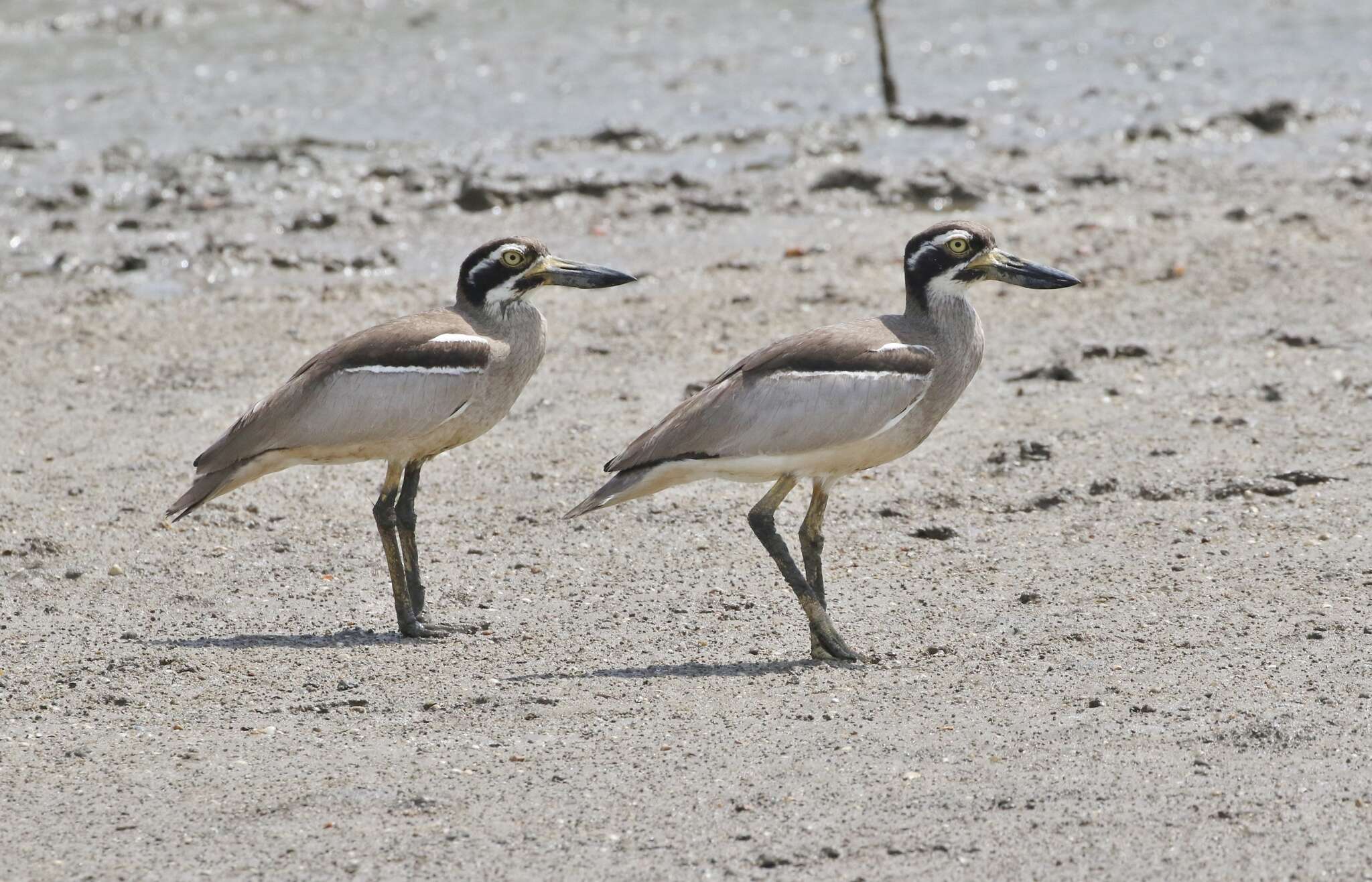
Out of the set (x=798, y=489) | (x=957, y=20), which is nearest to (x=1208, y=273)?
(x=798, y=489)

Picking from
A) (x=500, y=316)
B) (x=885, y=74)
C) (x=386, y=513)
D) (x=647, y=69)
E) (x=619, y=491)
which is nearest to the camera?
(x=619, y=491)

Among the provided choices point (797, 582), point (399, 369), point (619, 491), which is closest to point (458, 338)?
point (399, 369)

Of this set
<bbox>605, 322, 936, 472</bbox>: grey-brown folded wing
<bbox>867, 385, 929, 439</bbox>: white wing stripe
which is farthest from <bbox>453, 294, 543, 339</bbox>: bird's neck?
<bbox>867, 385, 929, 439</bbox>: white wing stripe

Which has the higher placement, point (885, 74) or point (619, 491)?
point (619, 491)

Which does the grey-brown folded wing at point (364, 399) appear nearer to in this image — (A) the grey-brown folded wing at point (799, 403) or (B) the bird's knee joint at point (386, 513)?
(B) the bird's knee joint at point (386, 513)

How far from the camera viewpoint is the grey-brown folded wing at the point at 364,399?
7527 millimetres

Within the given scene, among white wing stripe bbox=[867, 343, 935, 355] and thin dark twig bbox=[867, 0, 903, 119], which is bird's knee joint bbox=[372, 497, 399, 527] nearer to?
white wing stripe bbox=[867, 343, 935, 355]

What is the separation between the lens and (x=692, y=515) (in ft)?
28.5

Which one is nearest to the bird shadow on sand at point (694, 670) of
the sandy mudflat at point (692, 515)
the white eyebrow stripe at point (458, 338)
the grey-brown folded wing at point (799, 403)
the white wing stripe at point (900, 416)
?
the sandy mudflat at point (692, 515)

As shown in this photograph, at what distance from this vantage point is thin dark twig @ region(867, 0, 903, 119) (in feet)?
53.2

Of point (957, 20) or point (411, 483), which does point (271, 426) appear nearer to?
point (411, 483)

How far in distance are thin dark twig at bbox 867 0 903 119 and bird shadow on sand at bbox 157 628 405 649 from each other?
394 inches

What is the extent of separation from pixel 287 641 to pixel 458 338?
140 cm

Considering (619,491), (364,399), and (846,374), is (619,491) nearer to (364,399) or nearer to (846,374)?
(846,374)
